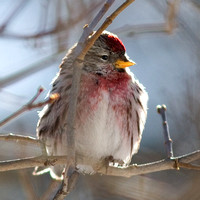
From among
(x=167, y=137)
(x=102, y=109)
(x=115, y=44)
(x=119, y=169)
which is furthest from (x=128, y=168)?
(x=115, y=44)

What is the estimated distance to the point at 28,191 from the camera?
3574mm

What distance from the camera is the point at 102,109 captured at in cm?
361

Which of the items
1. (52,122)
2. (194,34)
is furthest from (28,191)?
(194,34)

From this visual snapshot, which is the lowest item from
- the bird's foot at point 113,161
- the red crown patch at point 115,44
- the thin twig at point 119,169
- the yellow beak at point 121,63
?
the bird's foot at point 113,161

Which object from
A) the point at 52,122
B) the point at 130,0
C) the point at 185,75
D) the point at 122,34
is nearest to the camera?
the point at 130,0

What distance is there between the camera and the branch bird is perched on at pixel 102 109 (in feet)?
11.9

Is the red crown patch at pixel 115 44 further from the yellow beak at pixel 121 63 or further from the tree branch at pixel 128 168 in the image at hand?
the tree branch at pixel 128 168

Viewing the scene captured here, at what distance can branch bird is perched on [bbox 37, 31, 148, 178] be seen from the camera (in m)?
3.62

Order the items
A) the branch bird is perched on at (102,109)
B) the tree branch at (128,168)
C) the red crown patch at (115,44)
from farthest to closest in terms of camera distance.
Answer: the red crown patch at (115,44), the branch bird is perched on at (102,109), the tree branch at (128,168)

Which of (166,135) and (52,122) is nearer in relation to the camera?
(166,135)

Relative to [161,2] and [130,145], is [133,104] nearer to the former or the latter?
[130,145]

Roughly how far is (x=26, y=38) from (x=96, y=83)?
2.05 ft

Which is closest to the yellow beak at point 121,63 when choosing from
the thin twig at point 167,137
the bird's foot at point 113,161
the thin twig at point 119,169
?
the thin twig at point 167,137

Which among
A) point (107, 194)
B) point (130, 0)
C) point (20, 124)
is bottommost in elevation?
point (107, 194)
